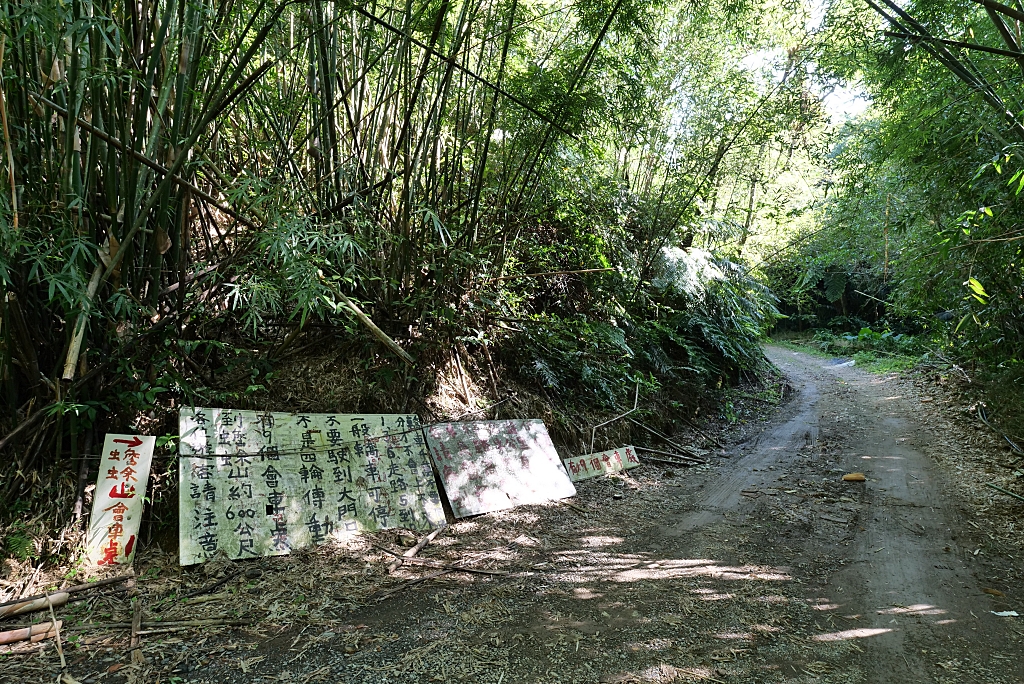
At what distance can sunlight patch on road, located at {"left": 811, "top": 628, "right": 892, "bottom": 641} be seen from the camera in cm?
232

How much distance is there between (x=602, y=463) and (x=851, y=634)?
2503 millimetres

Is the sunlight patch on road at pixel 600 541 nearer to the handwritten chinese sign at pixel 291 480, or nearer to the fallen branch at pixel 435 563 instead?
the fallen branch at pixel 435 563

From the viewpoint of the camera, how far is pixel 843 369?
10883 millimetres

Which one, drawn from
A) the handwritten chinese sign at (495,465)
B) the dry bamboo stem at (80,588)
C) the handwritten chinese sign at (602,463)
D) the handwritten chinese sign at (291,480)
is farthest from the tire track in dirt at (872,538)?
the dry bamboo stem at (80,588)

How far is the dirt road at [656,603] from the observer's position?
2.09 meters

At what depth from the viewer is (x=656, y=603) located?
2.62 m

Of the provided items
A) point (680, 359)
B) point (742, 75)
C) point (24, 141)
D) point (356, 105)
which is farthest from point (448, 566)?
point (742, 75)

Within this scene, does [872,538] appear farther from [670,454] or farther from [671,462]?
[670,454]

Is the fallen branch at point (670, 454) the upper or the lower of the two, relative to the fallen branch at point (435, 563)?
upper

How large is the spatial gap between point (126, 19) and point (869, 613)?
166 inches

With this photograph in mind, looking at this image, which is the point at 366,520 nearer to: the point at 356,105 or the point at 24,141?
the point at 24,141

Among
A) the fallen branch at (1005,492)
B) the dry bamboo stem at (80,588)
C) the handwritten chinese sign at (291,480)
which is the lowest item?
the fallen branch at (1005,492)

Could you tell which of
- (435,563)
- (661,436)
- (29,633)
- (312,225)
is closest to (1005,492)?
(661,436)

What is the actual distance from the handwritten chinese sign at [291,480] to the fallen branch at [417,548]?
0.05 meters
